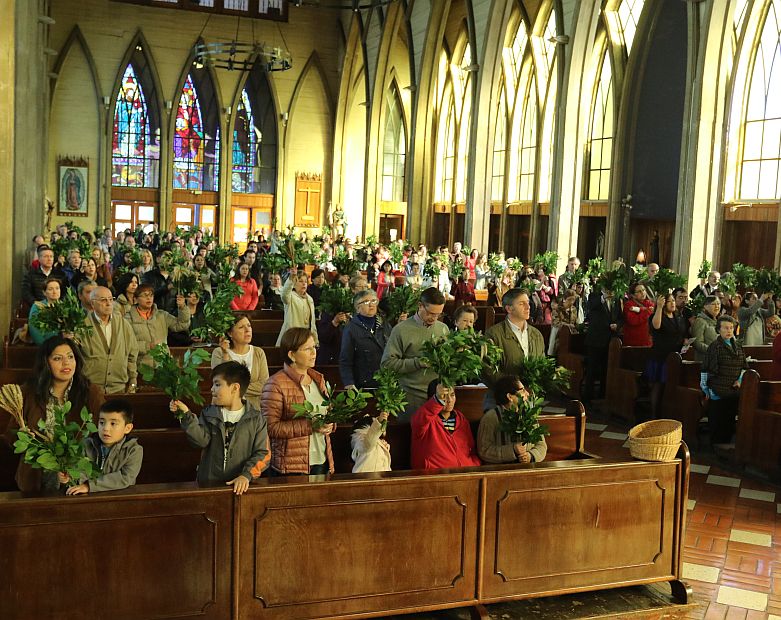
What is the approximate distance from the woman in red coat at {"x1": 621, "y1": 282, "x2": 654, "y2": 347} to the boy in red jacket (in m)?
5.49

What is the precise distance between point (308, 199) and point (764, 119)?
19078 millimetres

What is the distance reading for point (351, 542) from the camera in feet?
14.2

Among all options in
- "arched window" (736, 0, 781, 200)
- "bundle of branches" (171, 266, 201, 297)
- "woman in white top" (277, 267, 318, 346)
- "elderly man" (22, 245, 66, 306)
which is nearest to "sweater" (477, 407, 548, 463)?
"woman in white top" (277, 267, 318, 346)

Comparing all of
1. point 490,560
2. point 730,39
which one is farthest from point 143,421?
point 730,39

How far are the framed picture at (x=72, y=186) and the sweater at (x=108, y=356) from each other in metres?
25.4

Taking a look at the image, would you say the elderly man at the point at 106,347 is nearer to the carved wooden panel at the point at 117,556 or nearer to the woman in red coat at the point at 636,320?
the carved wooden panel at the point at 117,556

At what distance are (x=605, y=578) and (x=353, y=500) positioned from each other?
160cm

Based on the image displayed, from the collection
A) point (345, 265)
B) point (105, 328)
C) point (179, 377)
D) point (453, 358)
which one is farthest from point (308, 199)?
point (179, 377)

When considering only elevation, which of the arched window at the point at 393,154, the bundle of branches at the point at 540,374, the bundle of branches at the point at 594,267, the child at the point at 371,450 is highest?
the arched window at the point at 393,154

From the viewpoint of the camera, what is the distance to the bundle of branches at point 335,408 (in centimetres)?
461

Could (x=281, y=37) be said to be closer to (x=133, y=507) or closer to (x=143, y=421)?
(x=143, y=421)

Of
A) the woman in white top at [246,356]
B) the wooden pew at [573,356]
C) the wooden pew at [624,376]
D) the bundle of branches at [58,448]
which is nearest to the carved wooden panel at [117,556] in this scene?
the bundle of branches at [58,448]

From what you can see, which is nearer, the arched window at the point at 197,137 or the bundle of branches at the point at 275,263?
the bundle of branches at the point at 275,263

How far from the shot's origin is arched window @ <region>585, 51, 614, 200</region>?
845 inches
